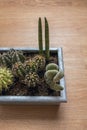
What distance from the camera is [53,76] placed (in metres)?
0.90

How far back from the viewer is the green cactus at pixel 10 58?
3.18 ft

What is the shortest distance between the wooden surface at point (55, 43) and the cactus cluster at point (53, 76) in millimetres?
95

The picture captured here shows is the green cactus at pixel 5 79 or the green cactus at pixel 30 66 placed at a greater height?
the green cactus at pixel 30 66

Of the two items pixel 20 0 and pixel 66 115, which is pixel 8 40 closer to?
pixel 20 0

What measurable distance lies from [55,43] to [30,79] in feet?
1.16

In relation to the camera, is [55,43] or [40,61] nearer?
[40,61]

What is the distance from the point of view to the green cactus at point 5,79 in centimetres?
91

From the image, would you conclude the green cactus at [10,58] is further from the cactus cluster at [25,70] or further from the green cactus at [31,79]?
the green cactus at [31,79]

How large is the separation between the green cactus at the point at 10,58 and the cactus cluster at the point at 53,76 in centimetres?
12

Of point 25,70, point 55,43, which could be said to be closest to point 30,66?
point 25,70

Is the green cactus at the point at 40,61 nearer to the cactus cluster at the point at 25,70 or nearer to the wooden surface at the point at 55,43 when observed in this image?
the cactus cluster at the point at 25,70

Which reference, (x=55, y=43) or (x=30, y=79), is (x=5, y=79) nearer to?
(x=30, y=79)

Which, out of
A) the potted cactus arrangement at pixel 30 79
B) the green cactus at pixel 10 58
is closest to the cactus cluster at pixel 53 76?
the potted cactus arrangement at pixel 30 79

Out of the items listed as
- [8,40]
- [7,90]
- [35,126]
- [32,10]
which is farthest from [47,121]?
[32,10]
